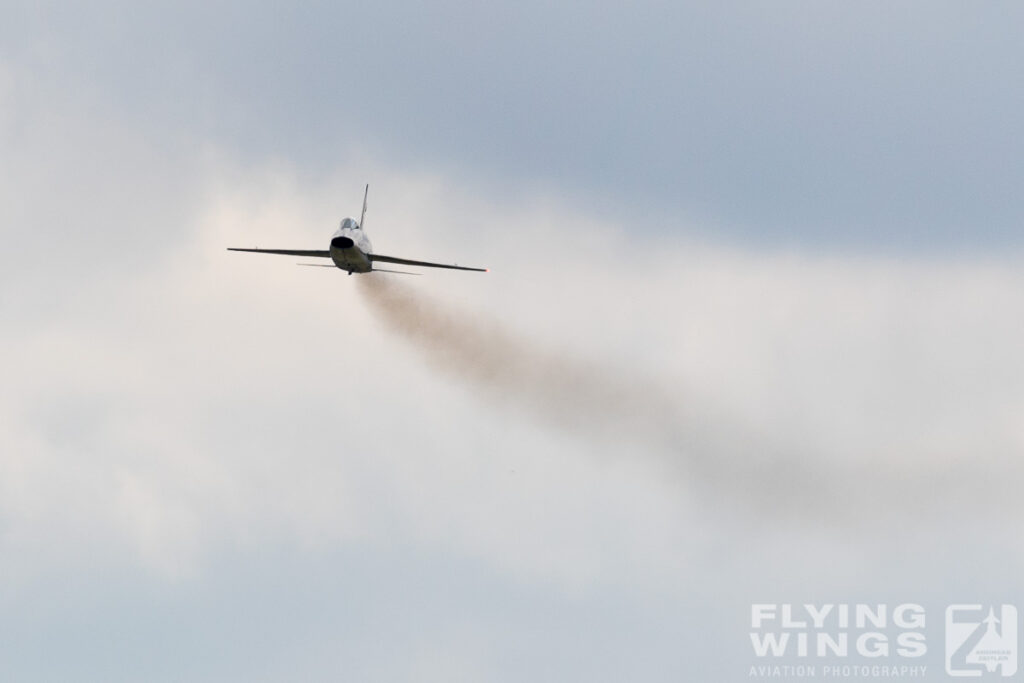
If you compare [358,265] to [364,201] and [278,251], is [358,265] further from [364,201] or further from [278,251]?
[364,201]

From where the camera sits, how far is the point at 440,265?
12088 cm

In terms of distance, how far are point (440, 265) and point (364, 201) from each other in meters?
17.3

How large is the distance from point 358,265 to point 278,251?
16.8 ft

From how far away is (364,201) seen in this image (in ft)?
447

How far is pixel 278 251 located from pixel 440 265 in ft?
32.8

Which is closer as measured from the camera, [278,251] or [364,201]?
[278,251]

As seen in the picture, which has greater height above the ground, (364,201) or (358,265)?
(364,201)

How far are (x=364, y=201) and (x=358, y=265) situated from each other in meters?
16.9

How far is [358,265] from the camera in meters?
120

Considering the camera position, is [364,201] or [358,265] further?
[364,201]

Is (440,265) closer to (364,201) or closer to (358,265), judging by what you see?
(358,265)

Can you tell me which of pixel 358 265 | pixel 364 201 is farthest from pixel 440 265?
pixel 364 201

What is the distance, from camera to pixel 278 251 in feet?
397

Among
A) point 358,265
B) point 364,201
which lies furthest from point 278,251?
point 364,201
